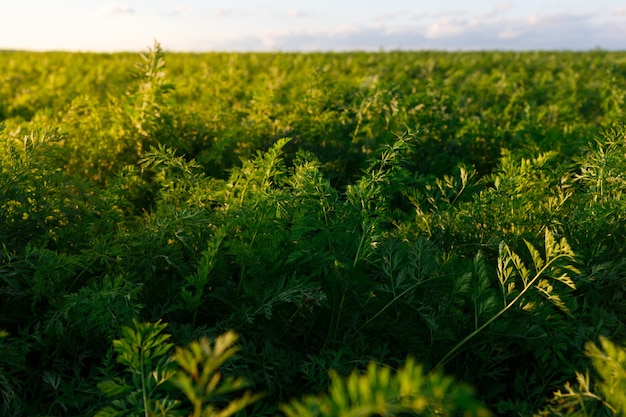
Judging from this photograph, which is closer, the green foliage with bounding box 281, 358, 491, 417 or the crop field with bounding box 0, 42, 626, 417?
the green foliage with bounding box 281, 358, 491, 417

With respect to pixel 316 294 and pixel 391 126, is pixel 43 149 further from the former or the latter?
pixel 391 126

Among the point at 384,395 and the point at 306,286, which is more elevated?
the point at 384,395

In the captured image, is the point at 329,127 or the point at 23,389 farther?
the point at 329,127

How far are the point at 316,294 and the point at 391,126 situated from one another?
10.0 feet

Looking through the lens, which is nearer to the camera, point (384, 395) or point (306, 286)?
point (384, 395)

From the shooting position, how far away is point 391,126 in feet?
16.8

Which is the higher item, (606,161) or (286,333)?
(606,161)

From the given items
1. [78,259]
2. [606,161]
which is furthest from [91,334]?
[606,161]

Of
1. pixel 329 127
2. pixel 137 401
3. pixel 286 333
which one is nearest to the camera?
pixel 137 401

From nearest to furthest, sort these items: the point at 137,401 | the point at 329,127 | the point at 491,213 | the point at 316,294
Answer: the point at 137,401, the point at 316,294, the point at 491,213, the point at 329,127

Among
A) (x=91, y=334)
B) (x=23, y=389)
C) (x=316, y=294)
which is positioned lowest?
(x=23, y=389)

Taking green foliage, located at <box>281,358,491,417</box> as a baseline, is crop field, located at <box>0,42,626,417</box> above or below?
below

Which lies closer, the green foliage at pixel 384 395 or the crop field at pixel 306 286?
the green foliage at pixel 384 395

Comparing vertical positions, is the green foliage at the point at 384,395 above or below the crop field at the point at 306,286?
above
